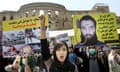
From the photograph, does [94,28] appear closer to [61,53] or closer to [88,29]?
[88,29]

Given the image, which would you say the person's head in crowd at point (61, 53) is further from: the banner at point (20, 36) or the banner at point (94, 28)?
the banner at point (94, 28)

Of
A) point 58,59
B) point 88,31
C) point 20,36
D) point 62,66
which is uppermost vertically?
point 88,31

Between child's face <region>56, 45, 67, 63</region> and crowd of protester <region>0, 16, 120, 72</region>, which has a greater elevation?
child's face <region>56, 45, 67, 63</region>

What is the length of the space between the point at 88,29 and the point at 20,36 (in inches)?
80.4

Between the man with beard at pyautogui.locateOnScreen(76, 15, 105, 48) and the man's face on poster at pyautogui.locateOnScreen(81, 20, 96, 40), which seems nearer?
the man with beard at pyautogui.locateOnScreen(76, 15, 105, 48)

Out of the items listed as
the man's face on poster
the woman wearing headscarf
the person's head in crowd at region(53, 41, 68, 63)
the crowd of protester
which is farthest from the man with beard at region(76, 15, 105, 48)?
the person's head in crowd at region(53, 41, 68, 63)

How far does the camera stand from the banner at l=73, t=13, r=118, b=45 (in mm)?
10250

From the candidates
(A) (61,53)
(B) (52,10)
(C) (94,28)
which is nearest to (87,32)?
(C) (94,28)

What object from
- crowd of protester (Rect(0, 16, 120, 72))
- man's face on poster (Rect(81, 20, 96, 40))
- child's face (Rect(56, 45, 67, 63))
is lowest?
crowd of protester (Rect(0, 16, 120, 72))

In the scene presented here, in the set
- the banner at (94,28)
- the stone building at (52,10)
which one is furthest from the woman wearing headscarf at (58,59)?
the stone building at (52,10)

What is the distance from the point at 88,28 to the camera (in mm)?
10266

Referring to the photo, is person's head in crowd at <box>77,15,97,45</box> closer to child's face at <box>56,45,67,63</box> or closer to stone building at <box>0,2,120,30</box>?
child's face at <box>56,45,67,63</box>

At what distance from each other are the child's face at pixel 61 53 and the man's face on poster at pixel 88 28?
155 inches

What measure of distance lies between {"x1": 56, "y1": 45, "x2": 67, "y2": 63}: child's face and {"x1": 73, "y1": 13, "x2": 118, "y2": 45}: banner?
3.89 meters
